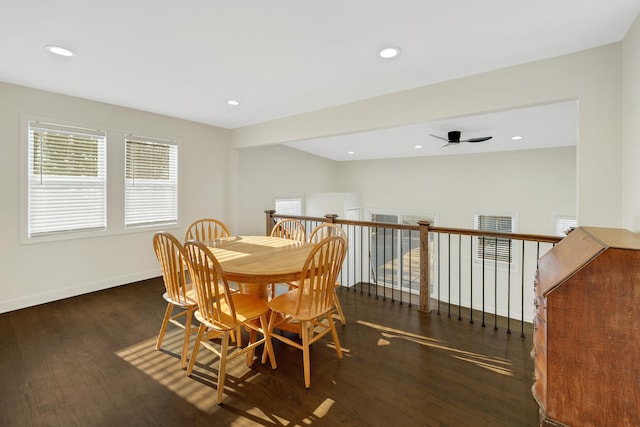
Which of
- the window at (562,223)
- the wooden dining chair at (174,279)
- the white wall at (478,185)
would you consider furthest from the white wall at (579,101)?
the window at (562,223)

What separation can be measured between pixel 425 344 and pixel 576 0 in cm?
258

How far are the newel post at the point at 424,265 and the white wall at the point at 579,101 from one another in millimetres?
1173

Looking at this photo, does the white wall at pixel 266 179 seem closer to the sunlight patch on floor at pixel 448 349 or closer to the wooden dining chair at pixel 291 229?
the wooden dining chair at pixel 291 229

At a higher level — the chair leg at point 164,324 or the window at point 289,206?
the window at point 289,206

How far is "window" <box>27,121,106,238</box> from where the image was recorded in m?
3.29

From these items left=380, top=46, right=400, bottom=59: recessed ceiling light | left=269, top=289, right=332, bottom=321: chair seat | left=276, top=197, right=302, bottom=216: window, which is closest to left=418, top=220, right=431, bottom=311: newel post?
left=269, top=289, right=332, bottom=321: chair seat

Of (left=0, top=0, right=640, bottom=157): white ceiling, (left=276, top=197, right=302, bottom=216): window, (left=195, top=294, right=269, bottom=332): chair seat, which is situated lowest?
(left=195, top=294, right=269, bottom=332): chair seat

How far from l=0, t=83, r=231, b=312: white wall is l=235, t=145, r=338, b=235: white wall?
1.56ft

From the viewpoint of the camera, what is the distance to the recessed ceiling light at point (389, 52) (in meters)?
2.32

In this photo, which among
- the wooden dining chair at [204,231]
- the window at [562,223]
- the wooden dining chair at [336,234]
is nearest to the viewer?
the wooden dining chair at [336,234]

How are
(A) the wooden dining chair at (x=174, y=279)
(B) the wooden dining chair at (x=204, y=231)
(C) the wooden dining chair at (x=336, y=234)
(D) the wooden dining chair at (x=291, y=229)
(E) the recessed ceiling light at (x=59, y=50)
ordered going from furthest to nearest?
1. (D) the wooden dining chair at (x=291, y=229)
2. (B) the wooden dining chair at (x=204, y=231)
3. (C) the wooden dining chair at (x=336, y=234)
4. (E) the recessed ceiling light at (x=59, y=50)
5. (A) the wooden dining chair at (x=174, y=279)

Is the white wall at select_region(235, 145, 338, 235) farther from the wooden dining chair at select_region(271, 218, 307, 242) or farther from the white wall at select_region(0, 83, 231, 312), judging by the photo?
the wooden dining chair at select_region(271, 218, 307, 242)

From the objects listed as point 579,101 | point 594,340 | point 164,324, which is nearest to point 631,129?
point 579,101

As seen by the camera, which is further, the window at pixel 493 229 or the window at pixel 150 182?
the window at pixel 493 229
